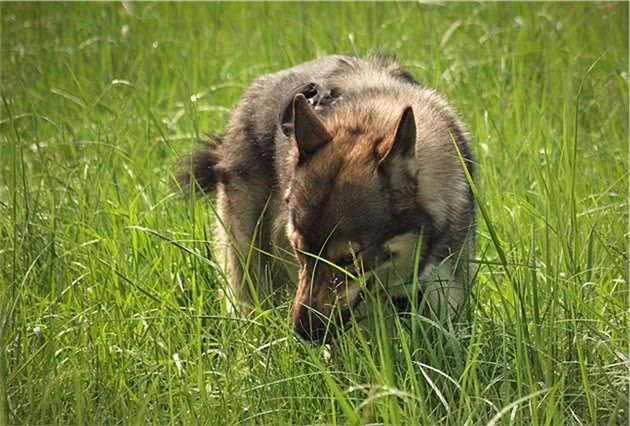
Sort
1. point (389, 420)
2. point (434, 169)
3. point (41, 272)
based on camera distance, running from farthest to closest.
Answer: point (41, 272)
point (434, 169)
point (389, 420)

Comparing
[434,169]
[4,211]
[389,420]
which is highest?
[434,169]

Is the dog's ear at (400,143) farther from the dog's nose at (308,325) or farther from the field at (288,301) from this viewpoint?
the dog's nose at (308,325)

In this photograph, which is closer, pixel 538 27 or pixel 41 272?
pixel 41 272

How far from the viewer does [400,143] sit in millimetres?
4109

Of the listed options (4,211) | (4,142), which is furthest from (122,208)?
(4,142)

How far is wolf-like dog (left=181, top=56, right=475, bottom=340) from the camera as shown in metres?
4.01

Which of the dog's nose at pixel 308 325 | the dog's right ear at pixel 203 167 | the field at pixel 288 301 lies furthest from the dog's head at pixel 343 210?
the dog's right ear at pixel 203 167

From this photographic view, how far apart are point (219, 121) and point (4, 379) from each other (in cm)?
345

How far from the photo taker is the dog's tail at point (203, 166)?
552 cm

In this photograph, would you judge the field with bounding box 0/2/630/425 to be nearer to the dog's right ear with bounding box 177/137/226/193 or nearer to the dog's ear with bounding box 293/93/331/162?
the dog's right ear with bounding box 177/137/226/193

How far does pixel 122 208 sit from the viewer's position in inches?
222

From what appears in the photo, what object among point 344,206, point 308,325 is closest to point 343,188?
point 344,206

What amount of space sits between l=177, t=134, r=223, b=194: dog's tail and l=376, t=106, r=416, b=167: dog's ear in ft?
4.94

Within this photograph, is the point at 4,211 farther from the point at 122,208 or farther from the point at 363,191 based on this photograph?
the point at 363,191
